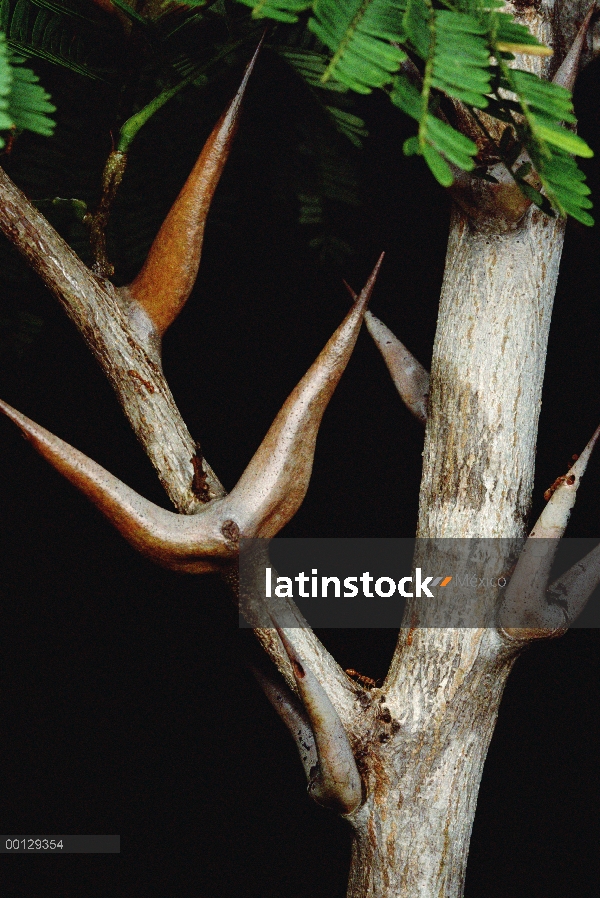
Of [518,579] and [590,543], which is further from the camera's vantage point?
[590,543]

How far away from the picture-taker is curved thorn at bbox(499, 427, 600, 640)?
0.68m

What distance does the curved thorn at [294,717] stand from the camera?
30.1 inches

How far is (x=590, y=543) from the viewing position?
3.15ft

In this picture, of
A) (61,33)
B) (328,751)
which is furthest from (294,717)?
(61,33)

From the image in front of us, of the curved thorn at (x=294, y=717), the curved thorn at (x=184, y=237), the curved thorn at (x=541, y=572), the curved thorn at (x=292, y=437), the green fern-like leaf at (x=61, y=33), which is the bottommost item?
the curved thorn at (x=294, y=717)

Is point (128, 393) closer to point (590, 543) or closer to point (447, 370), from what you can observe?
point (447, 370)

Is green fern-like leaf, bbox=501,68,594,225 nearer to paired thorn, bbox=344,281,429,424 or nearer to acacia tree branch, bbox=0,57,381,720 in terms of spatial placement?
acacia tree branch, bbox=0,57,381,720

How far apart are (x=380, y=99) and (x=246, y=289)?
0.37 meters

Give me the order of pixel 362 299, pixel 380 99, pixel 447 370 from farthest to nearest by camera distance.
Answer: pixel 380 99 < pixel 447 370 < pixel 362 299

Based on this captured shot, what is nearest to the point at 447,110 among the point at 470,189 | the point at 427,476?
the point at 470,189

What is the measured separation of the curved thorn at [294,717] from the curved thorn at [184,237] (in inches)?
15.4

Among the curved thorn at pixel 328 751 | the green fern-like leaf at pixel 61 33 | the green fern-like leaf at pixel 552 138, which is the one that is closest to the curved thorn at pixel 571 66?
the green fern-like leaf at pixel 552 138

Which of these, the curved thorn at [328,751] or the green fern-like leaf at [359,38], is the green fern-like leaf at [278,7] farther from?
the curved thorn at [328,751]

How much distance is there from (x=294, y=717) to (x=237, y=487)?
0.27 metres
